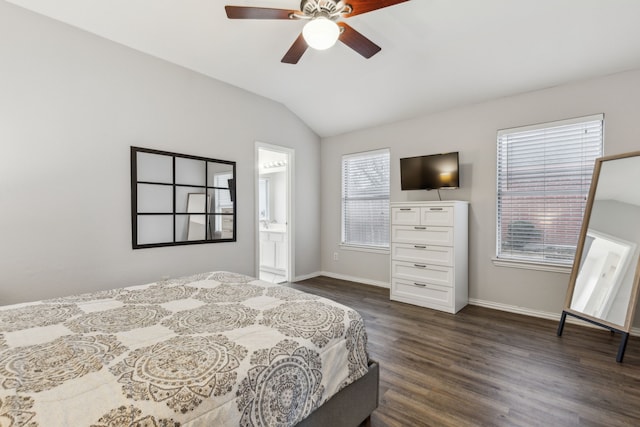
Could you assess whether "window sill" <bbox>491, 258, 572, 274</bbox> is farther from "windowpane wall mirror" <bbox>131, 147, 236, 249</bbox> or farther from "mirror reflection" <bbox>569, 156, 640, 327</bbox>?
"windowpane wall mirror" <bbox>131, 147, 236, 249</bbox>

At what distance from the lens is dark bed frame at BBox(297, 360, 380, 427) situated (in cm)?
128

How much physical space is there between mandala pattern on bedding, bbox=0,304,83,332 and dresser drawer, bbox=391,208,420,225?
3169mm

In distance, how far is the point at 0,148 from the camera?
2246 mm

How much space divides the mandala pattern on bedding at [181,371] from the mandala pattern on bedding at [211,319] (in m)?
0.14

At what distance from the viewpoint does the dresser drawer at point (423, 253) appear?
3.35 meters

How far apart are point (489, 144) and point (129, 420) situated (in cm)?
391

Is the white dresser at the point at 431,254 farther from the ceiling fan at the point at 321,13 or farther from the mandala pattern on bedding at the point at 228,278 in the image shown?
the ceiling fan at the point at 321,13

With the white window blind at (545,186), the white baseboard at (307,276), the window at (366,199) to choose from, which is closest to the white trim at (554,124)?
the white window blind at (545,186)

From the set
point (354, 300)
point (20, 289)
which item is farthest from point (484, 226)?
point (20, 289)

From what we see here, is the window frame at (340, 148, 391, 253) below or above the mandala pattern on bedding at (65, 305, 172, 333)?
above

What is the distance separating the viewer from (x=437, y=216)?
3.42 metres

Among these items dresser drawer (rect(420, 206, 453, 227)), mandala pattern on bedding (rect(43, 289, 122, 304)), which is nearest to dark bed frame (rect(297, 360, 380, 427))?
mandala pattern on bedding (rect(43, 289, 122, 304))

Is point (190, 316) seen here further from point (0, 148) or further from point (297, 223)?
point (297, 223)

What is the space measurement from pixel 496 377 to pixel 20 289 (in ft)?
11.9
